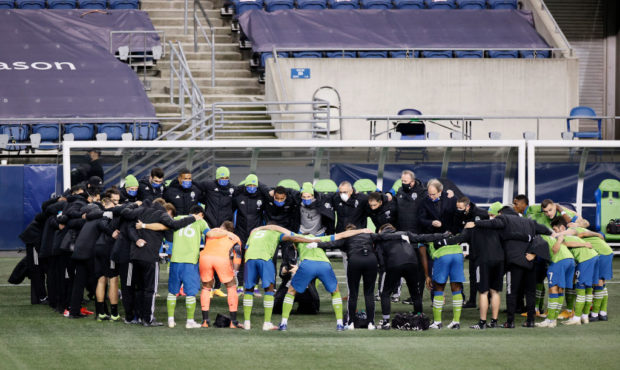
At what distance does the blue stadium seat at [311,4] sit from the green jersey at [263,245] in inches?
699

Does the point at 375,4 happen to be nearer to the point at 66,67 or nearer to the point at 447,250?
the point at 66,67

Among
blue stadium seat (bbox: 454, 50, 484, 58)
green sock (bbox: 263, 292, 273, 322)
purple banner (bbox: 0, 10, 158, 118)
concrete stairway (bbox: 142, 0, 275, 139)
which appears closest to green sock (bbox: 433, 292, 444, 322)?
green sock (bbox: 263, 292, 273, 322)

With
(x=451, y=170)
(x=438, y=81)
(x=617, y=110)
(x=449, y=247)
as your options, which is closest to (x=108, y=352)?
(x=449, y=247)

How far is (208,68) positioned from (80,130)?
5.41 metres

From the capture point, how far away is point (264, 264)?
1355 cm

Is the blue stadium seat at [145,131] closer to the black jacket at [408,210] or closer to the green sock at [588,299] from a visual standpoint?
the black jacket at [408,210]

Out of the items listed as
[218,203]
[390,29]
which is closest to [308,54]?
[390,29]

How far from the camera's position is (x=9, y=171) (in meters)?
23.3

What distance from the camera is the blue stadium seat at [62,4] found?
30188 millimetres

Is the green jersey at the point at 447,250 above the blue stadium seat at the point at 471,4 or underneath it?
underneath

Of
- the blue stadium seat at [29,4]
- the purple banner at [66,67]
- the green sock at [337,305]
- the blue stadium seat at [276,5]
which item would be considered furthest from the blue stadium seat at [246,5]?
the green sock at [337,305]

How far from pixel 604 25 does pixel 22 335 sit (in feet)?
88.9

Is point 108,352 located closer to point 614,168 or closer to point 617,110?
point 614,168

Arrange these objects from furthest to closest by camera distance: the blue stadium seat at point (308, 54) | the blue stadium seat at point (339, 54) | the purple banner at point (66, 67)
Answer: the blue stadium seat at point (339, 54) < the blue stadium seat at point (308, 54) < the purple banner at point (66, 67)
